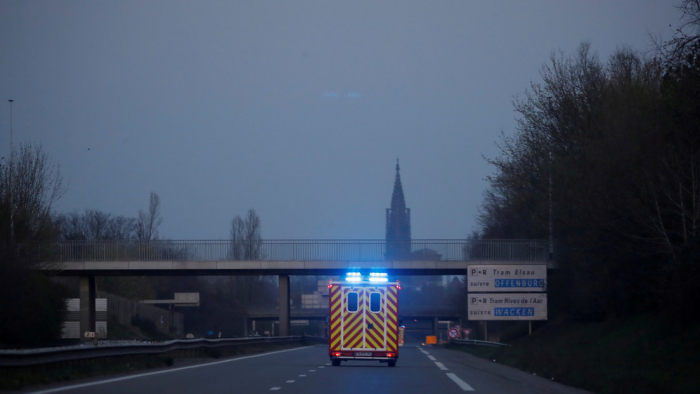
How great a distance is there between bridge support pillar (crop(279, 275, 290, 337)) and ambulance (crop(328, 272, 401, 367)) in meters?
29.2

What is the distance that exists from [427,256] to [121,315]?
2424 cm

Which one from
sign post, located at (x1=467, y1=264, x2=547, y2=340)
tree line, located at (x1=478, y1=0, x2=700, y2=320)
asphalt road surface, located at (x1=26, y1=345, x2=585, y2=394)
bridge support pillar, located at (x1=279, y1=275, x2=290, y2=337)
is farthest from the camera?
bridge support pillar, located at (x1=279, y1=275, x2=290, y2=337)

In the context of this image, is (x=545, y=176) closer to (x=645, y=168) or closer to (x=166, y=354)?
(x=645, y=168)

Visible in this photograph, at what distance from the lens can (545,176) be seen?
37062 mm

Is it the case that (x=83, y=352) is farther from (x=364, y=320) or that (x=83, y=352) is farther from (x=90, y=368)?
(x=364, y=320)

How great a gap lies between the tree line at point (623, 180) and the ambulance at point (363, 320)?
7.55 m

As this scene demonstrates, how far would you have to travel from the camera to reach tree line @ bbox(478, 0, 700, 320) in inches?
851

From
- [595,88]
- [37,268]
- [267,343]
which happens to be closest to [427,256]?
[267,343]

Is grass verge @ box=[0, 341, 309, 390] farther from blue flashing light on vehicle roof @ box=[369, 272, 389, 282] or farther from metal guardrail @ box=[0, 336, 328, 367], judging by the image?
blue flashing light on vehicle roof @ box=[369, 272, 389, 282]

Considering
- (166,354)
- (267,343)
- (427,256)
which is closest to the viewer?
(166,354)

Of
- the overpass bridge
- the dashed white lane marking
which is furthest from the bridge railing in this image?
the dashed white lane marking

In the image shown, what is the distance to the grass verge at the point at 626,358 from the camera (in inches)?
→ 583

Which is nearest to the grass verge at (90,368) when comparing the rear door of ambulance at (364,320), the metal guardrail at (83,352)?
the metal guardrail at (83,352)

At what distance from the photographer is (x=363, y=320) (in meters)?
24.4
